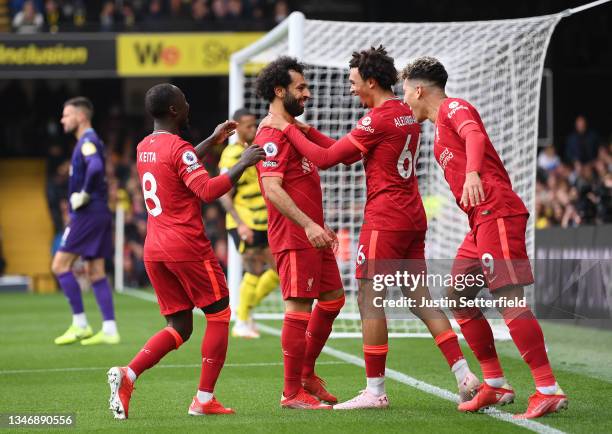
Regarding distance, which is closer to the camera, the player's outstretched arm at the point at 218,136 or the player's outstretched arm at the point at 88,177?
the player's outstretched arm at the point at 218,136

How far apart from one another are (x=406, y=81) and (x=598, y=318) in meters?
5.72

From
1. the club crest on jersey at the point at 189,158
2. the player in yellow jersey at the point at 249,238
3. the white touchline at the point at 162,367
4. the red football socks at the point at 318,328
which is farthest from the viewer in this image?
the player in yellow jersey at the point at 249,238

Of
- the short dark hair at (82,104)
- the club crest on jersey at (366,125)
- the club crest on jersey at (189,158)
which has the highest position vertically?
the short dark hair at (82,104)

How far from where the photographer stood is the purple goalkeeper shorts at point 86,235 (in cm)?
1059

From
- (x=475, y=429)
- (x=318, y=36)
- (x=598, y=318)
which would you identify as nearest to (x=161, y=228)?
(x=475, y=429)

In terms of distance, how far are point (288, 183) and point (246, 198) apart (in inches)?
183

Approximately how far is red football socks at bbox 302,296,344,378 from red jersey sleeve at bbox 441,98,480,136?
1.32 metres

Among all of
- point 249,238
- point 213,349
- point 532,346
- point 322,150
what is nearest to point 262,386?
point 213,349

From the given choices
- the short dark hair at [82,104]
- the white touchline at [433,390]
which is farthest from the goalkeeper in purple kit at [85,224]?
the white touchline at [433,390]

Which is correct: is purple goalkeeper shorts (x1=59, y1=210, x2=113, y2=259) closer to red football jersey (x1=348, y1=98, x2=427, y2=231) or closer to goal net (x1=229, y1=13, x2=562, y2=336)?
goal net (x1=229, y1=13, x2=562, y2=336)

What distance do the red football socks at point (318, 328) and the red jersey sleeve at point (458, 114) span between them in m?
1.32

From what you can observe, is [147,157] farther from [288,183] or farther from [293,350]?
[293,350]

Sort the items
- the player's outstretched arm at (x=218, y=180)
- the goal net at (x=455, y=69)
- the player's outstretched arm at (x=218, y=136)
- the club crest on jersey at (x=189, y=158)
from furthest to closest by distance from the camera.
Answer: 1. the goal net at (x=455, y=69)
2. the player's outstretched arm at (x=218, y=136)
3. the club crest on jersey at (x=189, y=158)
4. the player's outstretched arm at (x=218, y=180)

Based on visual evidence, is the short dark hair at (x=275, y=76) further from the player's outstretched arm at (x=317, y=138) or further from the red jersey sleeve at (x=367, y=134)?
the red jersey sleeve at (x=367, y=134)
